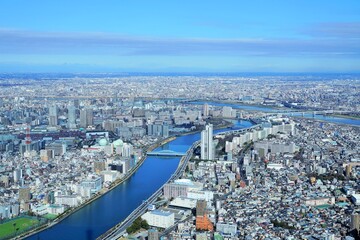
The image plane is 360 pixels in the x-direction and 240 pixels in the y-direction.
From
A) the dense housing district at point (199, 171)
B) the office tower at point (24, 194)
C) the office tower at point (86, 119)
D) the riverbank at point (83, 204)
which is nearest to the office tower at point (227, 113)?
the dense housing district at point (199, 171)

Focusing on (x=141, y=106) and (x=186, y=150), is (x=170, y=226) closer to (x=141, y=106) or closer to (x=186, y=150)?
(x=186, y=150)

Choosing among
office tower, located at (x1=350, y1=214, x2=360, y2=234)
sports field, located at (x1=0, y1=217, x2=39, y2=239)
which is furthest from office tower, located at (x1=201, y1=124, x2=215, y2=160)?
office tower, located at (x1=350, y1=214, x2=360, y2=234)

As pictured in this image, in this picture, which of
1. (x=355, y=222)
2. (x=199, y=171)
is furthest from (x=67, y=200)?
(x=355, y=222)

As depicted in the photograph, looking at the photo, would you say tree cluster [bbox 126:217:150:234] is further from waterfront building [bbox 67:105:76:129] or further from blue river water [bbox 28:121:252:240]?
waterfront building [bbox 67:105:76:129]

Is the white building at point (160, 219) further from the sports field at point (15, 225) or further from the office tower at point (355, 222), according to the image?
the office tower at point (355, 222)

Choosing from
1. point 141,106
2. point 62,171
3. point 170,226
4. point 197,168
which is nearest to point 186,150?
point 197,168
